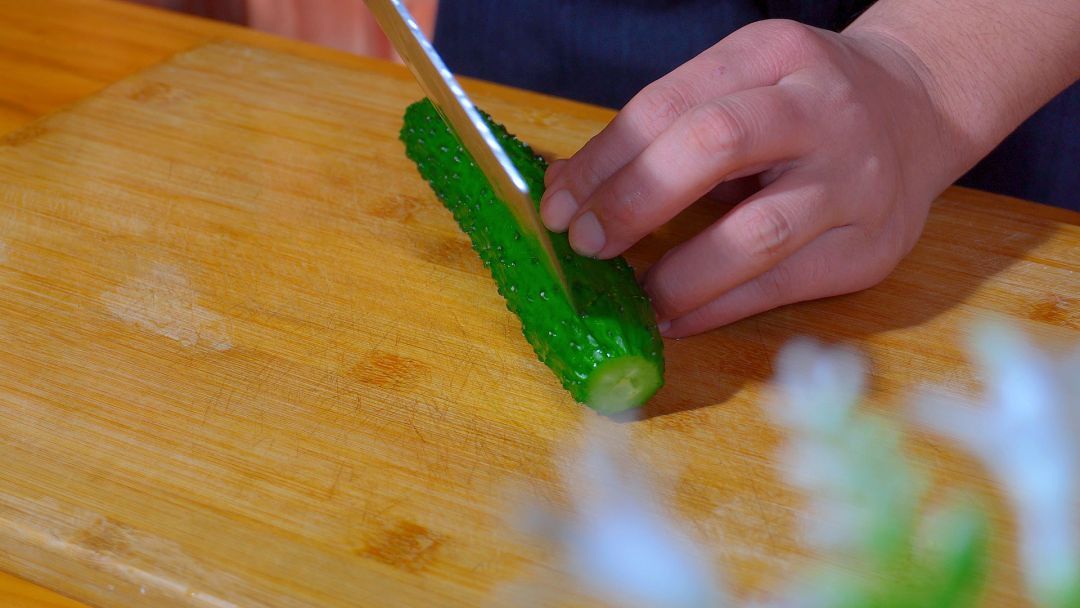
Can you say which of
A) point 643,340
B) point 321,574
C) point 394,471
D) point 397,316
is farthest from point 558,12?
point 321,574

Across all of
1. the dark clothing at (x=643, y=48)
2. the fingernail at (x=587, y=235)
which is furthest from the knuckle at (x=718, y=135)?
the dark clothing at (x=643, y=48)

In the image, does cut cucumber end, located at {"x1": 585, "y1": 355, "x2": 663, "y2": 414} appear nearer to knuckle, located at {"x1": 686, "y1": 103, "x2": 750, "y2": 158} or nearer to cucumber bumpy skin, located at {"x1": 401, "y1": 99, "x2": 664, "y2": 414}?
cucumber bumpy skin, located at {"x1": 401, "y1": 99, "x2": 664, "y2": 414}

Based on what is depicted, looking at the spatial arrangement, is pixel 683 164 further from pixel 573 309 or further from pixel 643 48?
pixel 643 48

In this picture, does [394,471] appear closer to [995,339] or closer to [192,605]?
[192,605]

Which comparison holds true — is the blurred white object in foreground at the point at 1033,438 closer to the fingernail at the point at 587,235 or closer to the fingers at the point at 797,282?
the fingers at the point at 797,282

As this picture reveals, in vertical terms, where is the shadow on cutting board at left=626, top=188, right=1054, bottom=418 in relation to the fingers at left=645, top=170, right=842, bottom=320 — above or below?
below

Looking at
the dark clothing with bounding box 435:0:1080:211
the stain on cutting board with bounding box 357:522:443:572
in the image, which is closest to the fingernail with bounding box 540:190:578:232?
the stain on cutting board with bounding box 357:522:443:572

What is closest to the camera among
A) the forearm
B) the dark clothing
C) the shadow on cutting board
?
the shadow on cutting board

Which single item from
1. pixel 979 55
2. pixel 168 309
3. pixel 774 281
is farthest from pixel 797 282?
pixel 168 309
